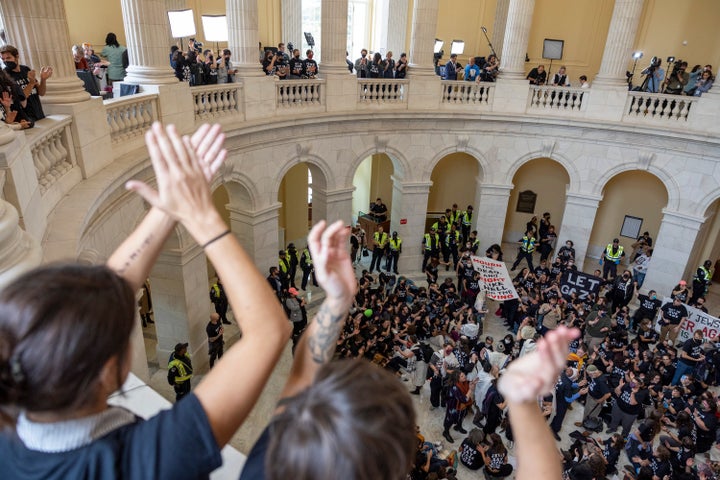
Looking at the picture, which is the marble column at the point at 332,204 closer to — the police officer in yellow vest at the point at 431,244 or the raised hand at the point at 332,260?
the police officer in yellow vest at the point at 431,244

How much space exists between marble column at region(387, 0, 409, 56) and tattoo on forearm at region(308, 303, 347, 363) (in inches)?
862

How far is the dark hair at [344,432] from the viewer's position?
1.26 metres

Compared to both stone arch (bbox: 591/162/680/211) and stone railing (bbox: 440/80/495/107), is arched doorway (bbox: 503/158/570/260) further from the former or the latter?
stone railing (bbox: 440/80/495/107)

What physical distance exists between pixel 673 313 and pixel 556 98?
26.2ft

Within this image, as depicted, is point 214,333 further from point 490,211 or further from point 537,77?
point 537,77

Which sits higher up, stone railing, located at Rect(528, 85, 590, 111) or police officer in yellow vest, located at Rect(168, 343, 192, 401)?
stone railing, located at Rect(528, 85, 590, 111)

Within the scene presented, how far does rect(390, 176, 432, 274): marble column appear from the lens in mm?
18719

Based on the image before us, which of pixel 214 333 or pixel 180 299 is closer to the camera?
pixel 214 333

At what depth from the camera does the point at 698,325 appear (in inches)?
539

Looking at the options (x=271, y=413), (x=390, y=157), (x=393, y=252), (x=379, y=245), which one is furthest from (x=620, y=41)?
(x=271, y=413)

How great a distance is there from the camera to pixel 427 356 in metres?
11.9

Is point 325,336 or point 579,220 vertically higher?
point 325,336

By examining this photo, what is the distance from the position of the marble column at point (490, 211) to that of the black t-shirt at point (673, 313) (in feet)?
21.9

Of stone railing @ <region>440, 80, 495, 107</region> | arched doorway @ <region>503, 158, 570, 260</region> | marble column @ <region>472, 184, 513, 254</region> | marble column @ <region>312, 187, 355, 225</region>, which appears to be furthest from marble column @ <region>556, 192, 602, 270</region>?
marble column @ <region>312, 187, 355, 225</region>
